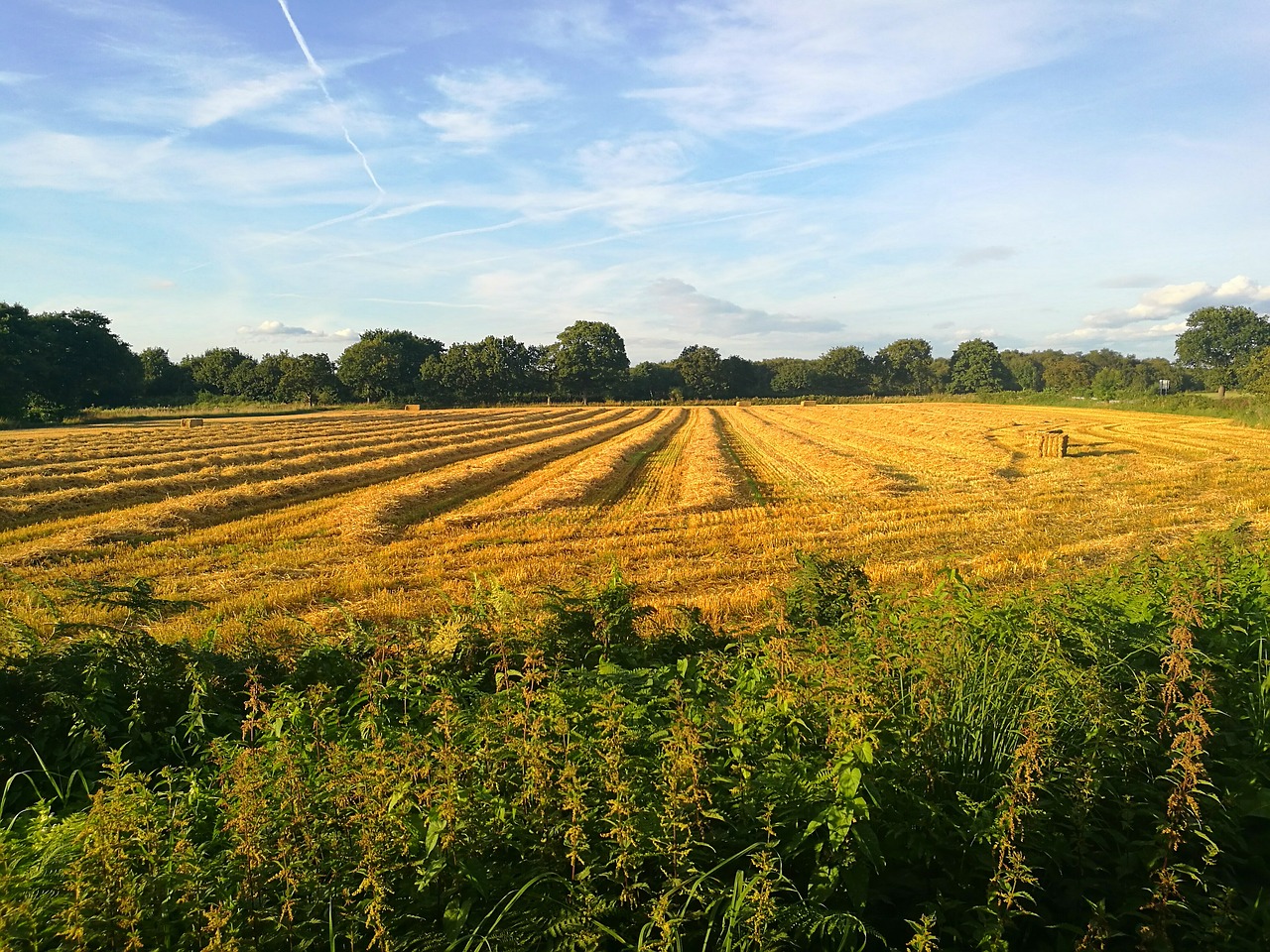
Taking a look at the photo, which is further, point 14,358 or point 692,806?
point 14,358

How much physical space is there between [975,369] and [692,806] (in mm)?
170675

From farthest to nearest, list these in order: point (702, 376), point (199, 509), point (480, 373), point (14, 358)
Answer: point (702, 376) → point (480, 373) → point (14, 358) → point (199, 509)

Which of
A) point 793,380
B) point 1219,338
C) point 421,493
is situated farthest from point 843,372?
point 421,493

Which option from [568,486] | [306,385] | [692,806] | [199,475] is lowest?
[568,486]

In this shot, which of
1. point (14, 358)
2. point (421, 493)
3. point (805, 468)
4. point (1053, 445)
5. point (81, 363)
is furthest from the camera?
point (81, 363)

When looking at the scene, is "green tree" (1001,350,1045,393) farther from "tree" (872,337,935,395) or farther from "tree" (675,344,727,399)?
"tree" (675,344,727,399)

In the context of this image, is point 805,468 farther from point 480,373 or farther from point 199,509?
point 480,373

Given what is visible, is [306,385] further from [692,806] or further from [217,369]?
[692,806]

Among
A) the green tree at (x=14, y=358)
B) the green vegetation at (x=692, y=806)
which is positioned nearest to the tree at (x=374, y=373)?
the green tree at (x=14, y=358)

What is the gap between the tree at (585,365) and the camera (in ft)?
390

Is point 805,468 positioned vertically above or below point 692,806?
below

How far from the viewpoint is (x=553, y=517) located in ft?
58.6

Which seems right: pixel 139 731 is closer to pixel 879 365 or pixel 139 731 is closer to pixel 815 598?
pixel 815 598

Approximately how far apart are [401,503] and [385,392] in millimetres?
91926
